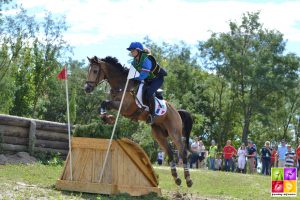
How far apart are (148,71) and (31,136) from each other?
26.5ft

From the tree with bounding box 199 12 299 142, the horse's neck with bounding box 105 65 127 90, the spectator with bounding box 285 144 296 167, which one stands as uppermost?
the tree with bounding box 199 12 299 142

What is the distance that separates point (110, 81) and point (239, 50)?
3832 cm

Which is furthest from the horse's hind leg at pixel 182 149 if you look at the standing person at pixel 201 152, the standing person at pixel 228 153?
the standing person at pixel 201 152

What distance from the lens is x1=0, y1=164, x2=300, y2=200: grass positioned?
9.12 m

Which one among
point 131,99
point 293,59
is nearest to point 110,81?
point 131,99

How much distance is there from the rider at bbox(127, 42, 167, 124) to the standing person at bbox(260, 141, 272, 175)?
A: 1260 cm

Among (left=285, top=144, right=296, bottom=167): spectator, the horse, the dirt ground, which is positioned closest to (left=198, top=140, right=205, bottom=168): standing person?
(left=285, top=144, right=296, bottom=167): spectator

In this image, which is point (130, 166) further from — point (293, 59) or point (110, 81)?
point (293, 59)

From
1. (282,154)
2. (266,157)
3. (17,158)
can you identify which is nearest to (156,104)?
(17,158)

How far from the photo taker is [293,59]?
45.8m

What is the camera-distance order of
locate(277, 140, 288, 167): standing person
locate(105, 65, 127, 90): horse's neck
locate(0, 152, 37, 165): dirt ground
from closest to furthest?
1. locate(105, 65, 127, 90): horse's neck
2. locate(0, 152, 37, 165): dirt ground
3. locate(277, 140, 288, 167): standing person

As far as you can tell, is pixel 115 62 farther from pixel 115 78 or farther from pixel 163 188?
pixel 163 188

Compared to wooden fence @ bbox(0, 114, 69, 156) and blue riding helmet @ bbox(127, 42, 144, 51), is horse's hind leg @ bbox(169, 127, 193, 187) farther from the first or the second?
wooden fence @ bbox(0, 114, 69, 156)

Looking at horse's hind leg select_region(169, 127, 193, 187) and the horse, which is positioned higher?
the horse
